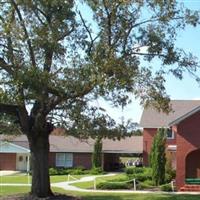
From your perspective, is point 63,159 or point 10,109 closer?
point 10,109

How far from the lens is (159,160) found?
41062 mm

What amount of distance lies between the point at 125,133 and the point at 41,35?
7.54 meters

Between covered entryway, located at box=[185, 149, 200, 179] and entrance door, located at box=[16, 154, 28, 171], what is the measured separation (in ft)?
103

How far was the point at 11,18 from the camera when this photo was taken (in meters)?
24.3

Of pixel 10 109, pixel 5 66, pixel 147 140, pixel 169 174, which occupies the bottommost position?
pixel 169 174

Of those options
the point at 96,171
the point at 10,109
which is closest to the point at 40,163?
the point at 10,109

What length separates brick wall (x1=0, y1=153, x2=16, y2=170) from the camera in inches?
2694

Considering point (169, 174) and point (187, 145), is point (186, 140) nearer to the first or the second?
point (187, 145)

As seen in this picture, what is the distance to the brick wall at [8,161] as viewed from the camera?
6844cm

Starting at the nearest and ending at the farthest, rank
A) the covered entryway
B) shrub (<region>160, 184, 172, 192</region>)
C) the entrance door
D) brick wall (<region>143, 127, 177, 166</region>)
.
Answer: shrub (<region>160, 184, 172, 192</region>)
the covered entryway
brick wall (<region>143, 127, 177, 166</region>)
the entrance door

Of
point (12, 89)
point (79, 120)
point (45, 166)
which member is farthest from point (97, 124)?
point (12, 89)

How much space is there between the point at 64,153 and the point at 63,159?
0.72 metres

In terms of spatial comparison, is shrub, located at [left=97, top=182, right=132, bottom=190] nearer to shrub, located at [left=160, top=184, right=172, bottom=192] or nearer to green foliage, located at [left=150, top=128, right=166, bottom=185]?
shrub, located at [left=160, top=184, right=172, bottom=192]

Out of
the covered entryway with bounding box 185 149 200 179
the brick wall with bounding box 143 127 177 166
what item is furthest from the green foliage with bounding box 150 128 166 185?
the brick wall with bounding box 143 127 177 166
